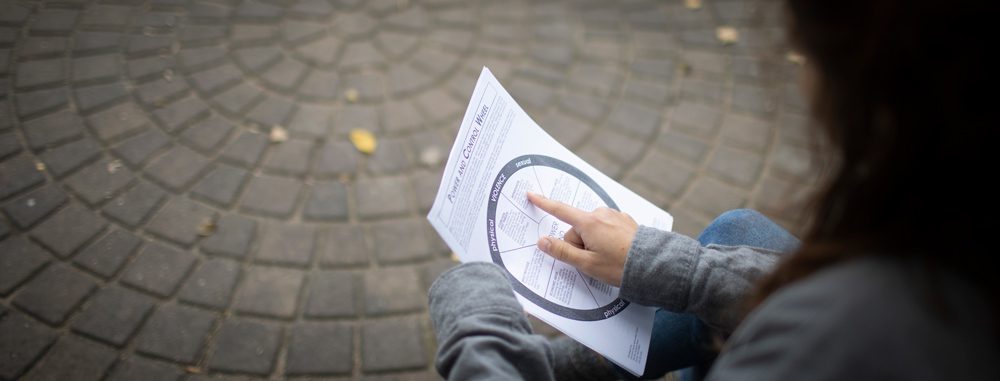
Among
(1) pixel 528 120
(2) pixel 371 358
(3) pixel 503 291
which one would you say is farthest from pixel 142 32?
(3) pixel 503 291

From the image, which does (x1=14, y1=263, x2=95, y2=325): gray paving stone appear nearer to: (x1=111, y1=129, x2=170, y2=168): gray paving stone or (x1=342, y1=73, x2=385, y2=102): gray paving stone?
(x1=111, y1=129, x2=170, y2=168): gray paving stone

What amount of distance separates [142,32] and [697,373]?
2.80m

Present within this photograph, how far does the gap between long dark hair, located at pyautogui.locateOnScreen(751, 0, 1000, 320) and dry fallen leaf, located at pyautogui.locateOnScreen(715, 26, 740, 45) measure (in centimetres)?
268

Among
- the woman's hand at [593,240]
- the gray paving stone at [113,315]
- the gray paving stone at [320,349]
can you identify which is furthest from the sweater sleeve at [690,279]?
the gray paving stone at [113,315]

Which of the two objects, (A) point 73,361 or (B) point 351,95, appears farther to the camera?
(B) point 351,95

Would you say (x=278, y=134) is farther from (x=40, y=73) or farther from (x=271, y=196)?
(x=40, y=73)

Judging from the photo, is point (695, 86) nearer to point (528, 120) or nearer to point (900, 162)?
point (528, 120)

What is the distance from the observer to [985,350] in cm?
65

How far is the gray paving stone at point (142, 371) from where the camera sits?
1.93m

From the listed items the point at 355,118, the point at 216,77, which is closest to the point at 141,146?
the point at 216,77

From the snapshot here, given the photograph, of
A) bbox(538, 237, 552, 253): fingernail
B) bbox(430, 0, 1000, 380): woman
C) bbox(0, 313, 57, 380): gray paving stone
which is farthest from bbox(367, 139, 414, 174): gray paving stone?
bbox(430, 0, 1000, 380): woman

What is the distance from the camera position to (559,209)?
1.38 metres

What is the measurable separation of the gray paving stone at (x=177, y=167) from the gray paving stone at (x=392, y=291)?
82 centimetres

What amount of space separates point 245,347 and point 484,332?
1248mm
